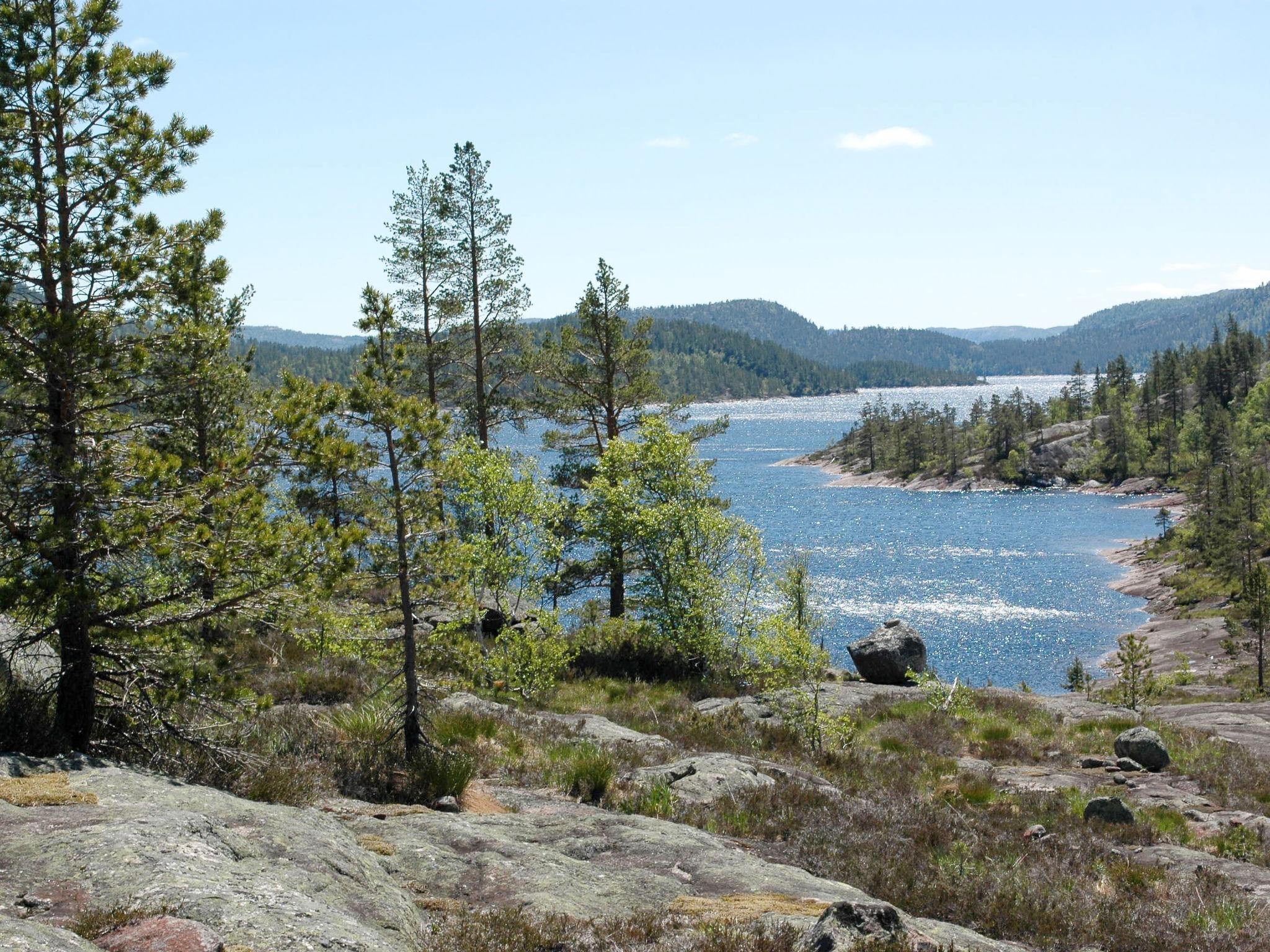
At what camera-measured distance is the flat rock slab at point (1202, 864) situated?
12.0m

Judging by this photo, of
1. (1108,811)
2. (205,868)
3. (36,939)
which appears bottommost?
(1108,811)

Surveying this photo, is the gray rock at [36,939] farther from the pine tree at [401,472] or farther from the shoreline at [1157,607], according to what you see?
the shoreline at [1157,607]

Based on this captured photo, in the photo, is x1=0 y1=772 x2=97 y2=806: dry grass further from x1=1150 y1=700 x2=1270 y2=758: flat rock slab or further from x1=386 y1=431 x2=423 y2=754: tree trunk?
x1=1150 y1=700 x2=1270 y2=758: flat rock slab

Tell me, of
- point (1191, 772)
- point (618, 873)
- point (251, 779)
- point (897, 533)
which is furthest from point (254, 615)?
point (897, 533)

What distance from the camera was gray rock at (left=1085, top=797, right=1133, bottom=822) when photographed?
15.1m

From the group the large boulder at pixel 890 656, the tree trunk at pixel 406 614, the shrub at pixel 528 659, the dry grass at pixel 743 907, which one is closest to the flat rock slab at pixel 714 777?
the tree trunk at pixel 406 614

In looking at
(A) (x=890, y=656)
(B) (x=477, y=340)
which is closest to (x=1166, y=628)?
(A) (x=890, y=656)

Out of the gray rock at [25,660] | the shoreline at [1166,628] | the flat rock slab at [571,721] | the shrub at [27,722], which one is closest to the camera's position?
the shrub at [27,722]

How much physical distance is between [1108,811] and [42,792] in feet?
52.4

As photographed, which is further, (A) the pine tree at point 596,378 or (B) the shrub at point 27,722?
(A) the pine tree at point 596,378

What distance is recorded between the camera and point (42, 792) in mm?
7141

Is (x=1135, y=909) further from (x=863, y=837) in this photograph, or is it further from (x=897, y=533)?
(x=897, y=533)

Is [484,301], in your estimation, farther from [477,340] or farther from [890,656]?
[890,656]

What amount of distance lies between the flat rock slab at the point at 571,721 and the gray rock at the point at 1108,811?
311 inches
